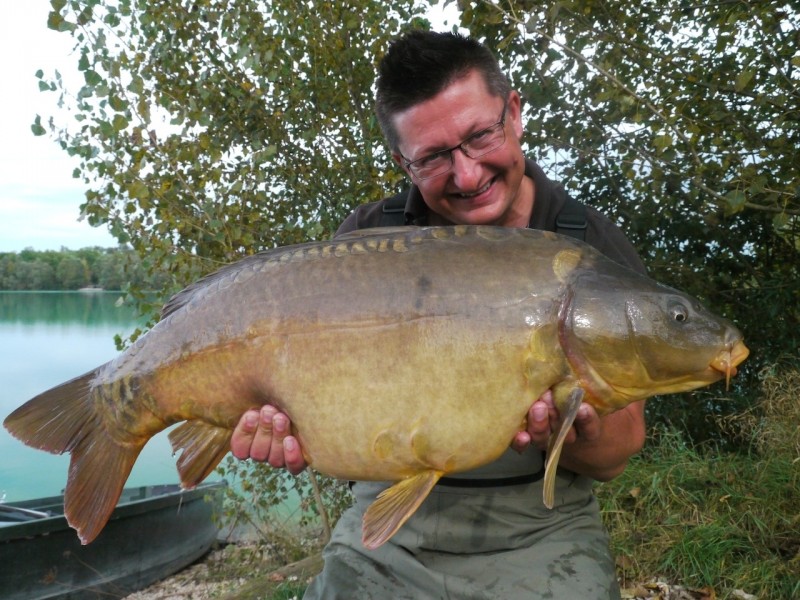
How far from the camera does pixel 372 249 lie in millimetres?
1531

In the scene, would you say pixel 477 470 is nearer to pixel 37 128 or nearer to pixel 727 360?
pixel 727 360

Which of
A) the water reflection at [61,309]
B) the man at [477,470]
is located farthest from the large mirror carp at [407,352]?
the water reflection at [61,309]

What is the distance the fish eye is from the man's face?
26.0 inches

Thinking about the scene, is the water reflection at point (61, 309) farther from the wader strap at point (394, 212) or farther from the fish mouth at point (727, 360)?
the fish mouth at point (727, 360)

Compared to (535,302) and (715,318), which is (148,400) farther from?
(715,318)

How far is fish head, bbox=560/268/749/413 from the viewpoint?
1407 millimetres

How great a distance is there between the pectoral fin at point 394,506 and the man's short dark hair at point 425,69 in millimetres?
967

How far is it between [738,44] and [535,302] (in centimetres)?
269

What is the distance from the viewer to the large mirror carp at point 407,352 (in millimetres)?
1402

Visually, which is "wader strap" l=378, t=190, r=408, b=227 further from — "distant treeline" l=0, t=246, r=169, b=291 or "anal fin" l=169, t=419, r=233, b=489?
"distant treeline" l=0, t=246, r=169, b=291

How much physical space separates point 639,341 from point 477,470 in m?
0.62

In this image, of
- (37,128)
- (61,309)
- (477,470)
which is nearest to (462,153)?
(477,470)

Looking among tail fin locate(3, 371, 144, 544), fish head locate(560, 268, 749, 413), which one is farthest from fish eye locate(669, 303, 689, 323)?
tail fin locate(3, 371, 144, 544)

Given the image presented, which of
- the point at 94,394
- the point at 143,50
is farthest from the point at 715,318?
the point at 143,50
